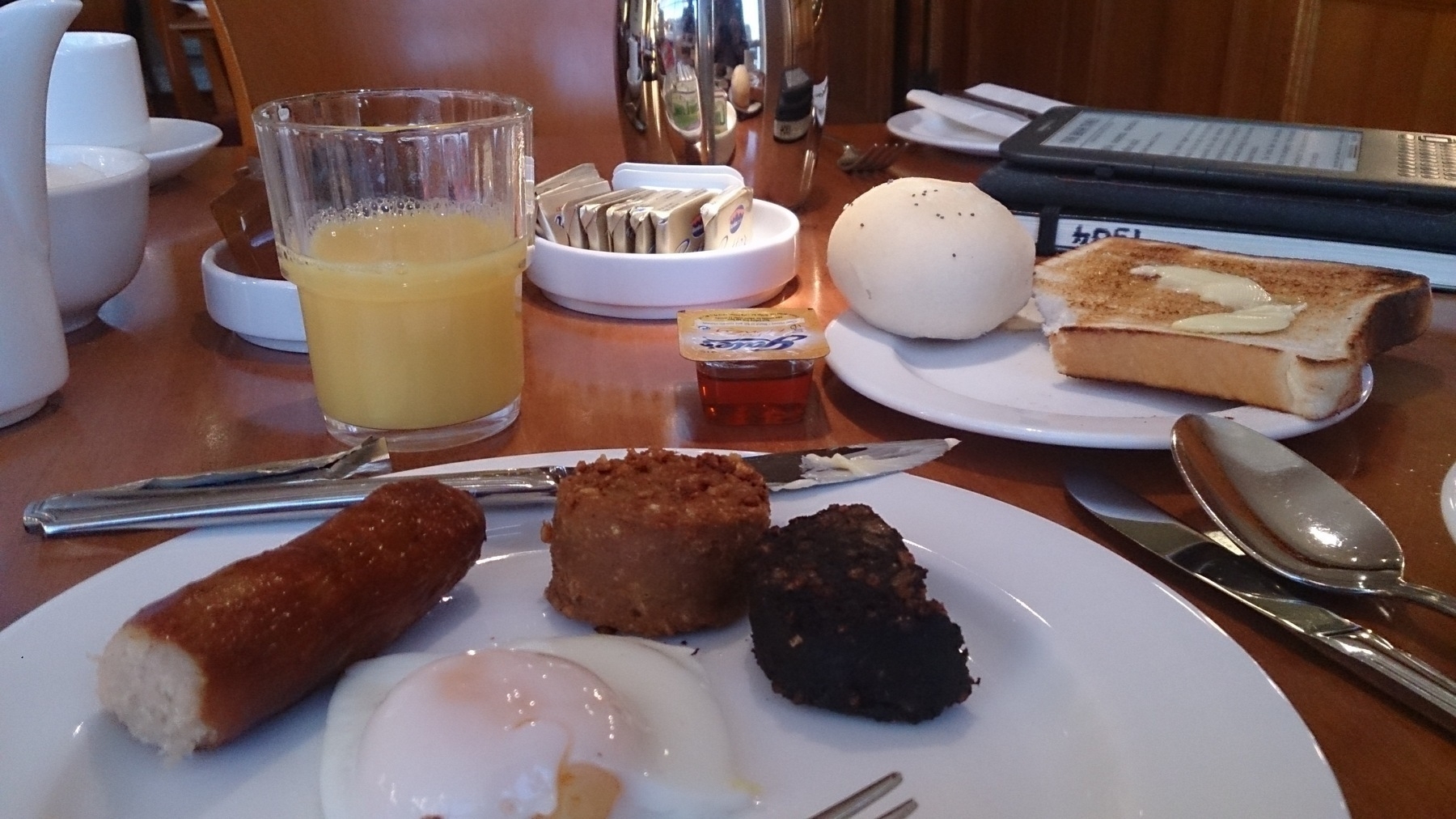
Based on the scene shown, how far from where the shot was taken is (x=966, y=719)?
2.24 ft

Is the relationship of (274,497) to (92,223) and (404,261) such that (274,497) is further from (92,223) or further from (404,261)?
(92,223)

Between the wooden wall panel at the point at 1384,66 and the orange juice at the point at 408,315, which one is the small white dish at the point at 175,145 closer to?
the orange juice at the point at 408,315

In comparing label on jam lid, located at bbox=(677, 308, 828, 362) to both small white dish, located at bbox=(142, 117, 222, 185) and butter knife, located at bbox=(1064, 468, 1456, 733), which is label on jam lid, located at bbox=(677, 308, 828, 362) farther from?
small white dish, located at bbox=(142, 117, 222, 185)

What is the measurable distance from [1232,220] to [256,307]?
51.2 inches

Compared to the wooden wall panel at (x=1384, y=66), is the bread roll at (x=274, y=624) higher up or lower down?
lower down

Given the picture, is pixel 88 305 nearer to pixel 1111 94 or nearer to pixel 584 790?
pixel 584 790

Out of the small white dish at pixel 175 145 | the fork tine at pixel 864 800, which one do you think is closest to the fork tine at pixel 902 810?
the fork tine at pixel 864 800

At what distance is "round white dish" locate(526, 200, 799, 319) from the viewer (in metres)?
1.33

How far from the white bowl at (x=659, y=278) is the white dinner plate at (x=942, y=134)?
839 millimetres

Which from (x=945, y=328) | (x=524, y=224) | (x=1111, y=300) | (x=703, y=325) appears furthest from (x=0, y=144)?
(x=1111, y=300)

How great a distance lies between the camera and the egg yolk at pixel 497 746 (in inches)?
23.4

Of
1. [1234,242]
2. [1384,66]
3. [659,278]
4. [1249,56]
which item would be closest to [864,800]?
[659,278]

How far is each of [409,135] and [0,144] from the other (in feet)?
1.28

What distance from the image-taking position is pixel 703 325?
1110 mm
